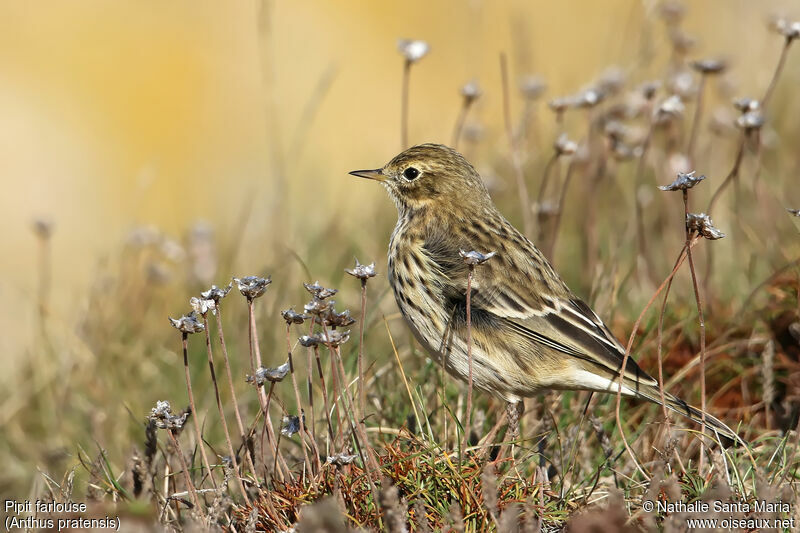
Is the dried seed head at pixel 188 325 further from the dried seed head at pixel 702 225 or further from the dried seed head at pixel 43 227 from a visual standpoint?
the dried seed head at pixel 43 227

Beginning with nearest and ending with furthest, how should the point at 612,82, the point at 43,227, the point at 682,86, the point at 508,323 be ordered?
the point at 508,323, the point at 43,227, the point at 682,86, the point at 612,82

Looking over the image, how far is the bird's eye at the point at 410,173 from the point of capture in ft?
16.6

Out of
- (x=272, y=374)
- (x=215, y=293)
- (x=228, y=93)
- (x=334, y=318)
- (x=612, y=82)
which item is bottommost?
(x=272, y=374)

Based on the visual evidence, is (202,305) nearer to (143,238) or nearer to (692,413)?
(692,413)

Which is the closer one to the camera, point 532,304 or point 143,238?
point 532,304

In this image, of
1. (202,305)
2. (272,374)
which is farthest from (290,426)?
(202,305)

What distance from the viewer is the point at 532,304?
14.0 feet

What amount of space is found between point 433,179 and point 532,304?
101 centimetres

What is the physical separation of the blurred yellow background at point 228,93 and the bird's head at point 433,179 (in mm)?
2583

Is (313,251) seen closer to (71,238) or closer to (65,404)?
(65,404)

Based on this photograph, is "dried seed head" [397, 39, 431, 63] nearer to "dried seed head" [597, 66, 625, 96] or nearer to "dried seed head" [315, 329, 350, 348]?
"dried seed head" [597, 66, 625, 96]

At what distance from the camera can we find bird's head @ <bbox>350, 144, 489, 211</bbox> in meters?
A: 4.98

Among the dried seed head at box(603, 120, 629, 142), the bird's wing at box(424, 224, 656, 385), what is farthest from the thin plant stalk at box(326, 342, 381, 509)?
the dried seed head at box(603, 120, 629, 142)

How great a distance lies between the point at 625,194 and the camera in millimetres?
7016
